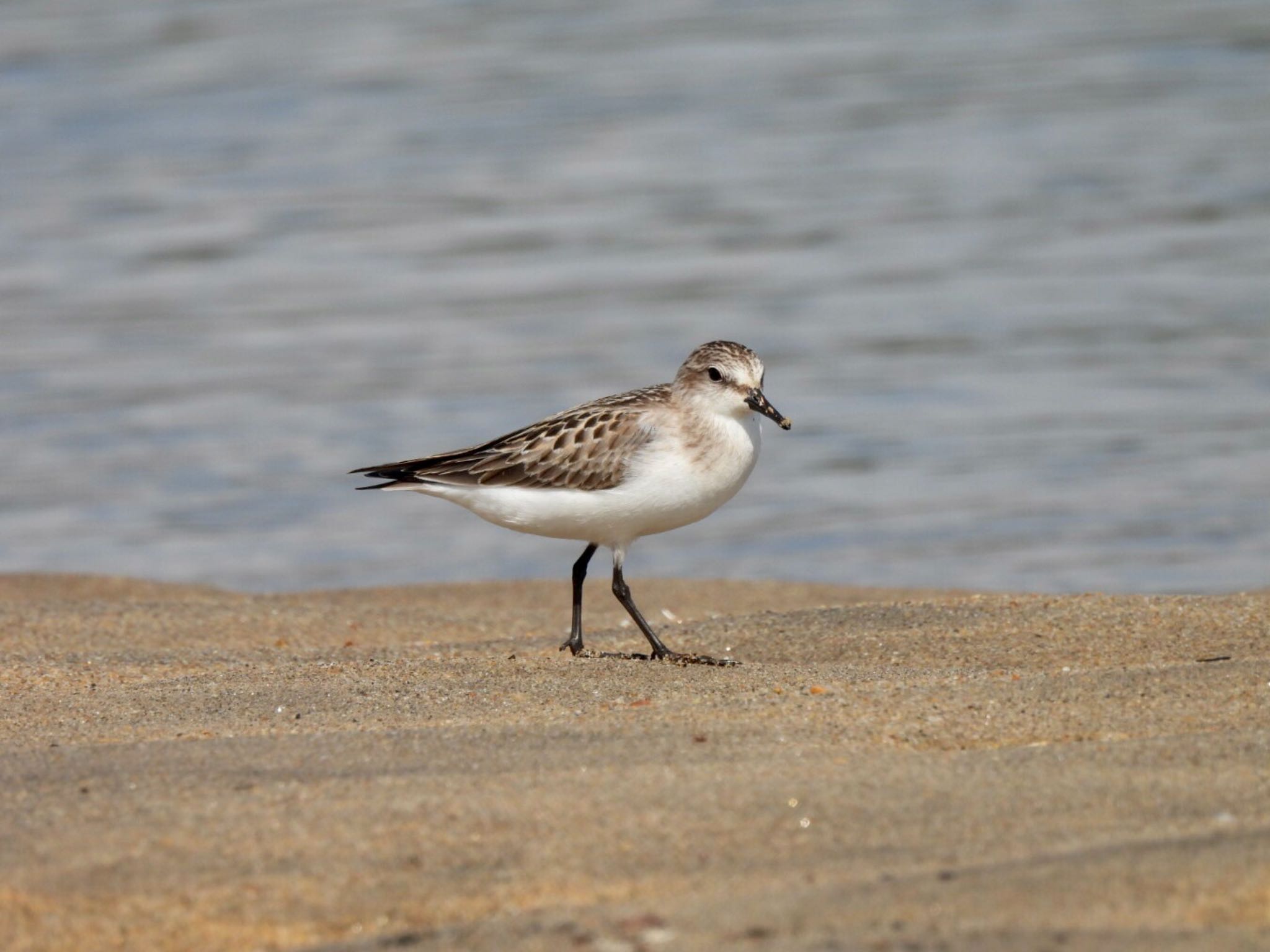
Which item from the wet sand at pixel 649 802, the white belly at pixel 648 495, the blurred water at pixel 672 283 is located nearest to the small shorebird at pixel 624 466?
the white belly at pixel 648 495

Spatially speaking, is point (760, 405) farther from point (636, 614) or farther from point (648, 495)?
point (636, 614)

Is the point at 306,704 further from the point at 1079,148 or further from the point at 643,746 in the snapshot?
the point at 1079,148

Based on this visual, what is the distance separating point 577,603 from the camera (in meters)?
7.43

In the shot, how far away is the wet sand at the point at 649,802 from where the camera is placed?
3.87 metres

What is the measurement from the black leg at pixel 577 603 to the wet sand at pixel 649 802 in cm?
27

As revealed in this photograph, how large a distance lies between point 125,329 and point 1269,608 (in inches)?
381

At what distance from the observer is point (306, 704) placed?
596cm

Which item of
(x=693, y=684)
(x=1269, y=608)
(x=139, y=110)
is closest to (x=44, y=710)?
(x=693, y=684)

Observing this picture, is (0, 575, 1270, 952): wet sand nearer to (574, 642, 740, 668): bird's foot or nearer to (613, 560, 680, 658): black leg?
(574, 642, 740, 668): bird's foot

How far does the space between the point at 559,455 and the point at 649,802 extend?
282cm

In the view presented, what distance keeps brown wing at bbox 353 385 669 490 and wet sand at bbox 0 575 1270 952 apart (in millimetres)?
680

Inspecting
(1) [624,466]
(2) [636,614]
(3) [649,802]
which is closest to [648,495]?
(1) [624,466]

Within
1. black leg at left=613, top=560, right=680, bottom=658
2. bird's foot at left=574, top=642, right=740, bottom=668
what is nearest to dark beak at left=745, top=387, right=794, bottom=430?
black leg at left=613, top=560, right=680, bottom=658

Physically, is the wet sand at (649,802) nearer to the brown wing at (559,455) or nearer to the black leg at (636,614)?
the black leg at (636,614)
